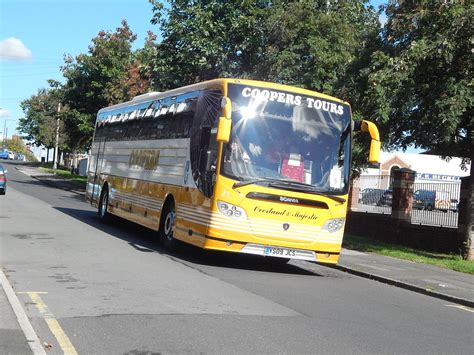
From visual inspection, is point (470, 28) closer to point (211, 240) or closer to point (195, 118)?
point (195, 118)

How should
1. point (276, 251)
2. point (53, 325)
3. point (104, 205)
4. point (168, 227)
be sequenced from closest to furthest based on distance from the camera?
point (53, 325)
point (276, 251)
point (168, 227)
point (104, 205)

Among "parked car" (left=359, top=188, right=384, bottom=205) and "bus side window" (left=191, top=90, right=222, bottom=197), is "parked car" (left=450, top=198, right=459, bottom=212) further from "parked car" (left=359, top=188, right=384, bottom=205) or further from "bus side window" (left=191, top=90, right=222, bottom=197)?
"bus side window" (left=191, top=90, right=222, bottom=197)

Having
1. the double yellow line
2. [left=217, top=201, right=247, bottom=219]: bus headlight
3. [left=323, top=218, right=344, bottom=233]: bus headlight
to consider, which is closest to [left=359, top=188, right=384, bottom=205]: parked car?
[left=323, top=218, right=344, bottom=233]: bus headlight

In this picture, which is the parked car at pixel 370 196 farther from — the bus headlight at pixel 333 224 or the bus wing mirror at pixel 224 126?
the bus wing mirror at pixel 224 126

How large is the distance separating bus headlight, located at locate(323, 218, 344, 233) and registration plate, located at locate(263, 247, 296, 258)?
826 millimetres

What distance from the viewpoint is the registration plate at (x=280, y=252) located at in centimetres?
1070

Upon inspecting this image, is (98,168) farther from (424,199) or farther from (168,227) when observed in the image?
(424,199)

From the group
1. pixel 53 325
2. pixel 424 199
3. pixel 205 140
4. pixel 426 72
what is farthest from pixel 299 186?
pixel 424 199

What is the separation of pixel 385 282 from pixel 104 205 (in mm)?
9844

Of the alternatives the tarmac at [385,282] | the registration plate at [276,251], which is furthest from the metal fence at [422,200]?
the registration plate at [276,251]

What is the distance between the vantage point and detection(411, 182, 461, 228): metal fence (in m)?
17.9

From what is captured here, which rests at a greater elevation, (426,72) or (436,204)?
(426,72)

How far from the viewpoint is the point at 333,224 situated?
11.2m

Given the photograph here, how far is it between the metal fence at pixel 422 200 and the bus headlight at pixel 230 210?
934cm
